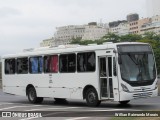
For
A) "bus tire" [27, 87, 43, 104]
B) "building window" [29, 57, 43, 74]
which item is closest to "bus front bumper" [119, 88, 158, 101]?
"building window" [29, 57, 43, 74]

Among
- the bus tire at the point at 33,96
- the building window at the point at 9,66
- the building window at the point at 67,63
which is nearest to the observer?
the building window at the point at 67,63

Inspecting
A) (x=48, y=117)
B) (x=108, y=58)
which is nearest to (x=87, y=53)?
(x=108, y=58)

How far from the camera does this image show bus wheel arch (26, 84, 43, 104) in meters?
25.1

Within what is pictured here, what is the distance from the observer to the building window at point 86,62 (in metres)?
20.7

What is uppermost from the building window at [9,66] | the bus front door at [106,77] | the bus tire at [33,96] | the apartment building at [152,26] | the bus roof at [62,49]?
the apartment building at [152,26]

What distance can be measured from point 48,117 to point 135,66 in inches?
189

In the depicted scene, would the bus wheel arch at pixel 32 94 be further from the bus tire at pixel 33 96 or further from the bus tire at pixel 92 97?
the bus tire at pixel 92 97

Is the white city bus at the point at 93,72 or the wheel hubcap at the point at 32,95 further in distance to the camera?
the wheel hubcap at the point at 32,95

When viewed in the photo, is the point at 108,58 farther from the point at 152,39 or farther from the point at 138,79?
the point at 152,39

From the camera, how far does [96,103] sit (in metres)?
20.3

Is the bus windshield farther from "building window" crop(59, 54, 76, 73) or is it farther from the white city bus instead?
"building window" crop(59, 54, 76, 73)

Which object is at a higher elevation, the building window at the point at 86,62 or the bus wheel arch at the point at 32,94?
the building window at the point at 86,62

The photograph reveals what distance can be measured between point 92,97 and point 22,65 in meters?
A: 6.60

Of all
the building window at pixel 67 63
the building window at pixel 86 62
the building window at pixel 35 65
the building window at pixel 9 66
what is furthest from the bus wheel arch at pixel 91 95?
the building window at pixel 9 66
